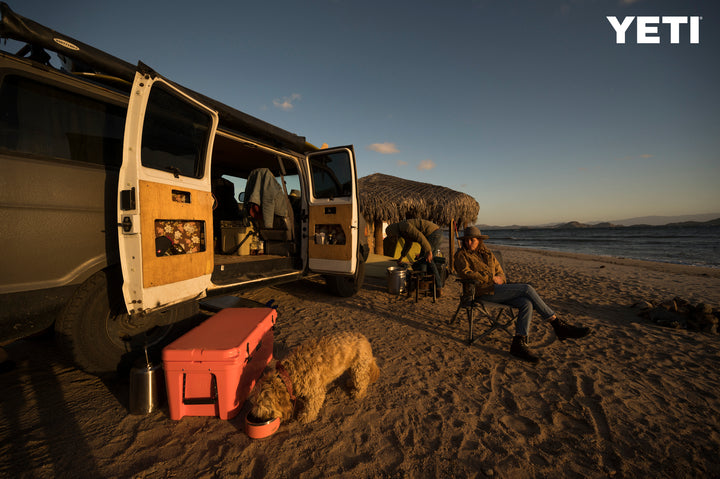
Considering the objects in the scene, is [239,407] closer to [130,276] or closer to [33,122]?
[130,276]

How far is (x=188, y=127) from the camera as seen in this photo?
8.79 feet

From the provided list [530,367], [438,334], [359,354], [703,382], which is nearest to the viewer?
[359,354]

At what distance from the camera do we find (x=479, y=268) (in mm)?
3537

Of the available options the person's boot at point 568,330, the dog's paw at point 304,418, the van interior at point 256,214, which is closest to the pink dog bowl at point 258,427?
the dog's paw at point 304,418

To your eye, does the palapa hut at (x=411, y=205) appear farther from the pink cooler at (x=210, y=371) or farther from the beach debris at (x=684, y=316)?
the pink cooler at (x=210, y=371)

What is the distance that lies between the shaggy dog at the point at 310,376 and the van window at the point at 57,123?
7.65ft

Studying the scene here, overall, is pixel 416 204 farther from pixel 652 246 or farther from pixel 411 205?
pixel 652 246

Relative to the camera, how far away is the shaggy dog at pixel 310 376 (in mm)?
1856

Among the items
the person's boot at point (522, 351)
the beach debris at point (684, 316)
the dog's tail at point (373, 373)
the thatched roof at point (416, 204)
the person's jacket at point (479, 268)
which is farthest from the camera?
the thatched roof at point (416, 204)

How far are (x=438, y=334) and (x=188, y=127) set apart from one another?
4041 millimetres

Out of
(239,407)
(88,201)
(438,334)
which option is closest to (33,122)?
(88,201)

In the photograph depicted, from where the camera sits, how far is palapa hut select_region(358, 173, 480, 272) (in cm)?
1106

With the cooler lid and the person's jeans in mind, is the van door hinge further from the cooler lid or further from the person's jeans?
the person's jeans

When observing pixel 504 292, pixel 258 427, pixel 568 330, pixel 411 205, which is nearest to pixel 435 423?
pixel 258 427
